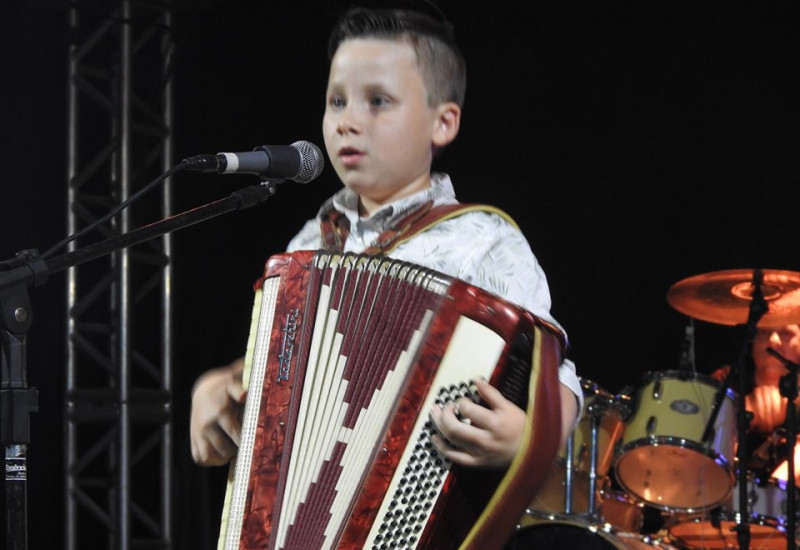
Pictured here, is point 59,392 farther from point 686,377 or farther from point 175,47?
point 686,377

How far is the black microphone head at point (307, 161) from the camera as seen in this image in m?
2.02

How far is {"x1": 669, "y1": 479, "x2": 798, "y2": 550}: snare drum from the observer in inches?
199

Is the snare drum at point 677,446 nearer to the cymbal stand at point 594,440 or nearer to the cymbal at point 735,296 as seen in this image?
the cymbal stand at point 594,440

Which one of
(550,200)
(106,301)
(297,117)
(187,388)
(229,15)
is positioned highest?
(229,15)

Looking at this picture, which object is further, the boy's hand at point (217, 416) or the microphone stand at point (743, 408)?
the microphone stand at point (743, 408)

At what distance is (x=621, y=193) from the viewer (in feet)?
18.8

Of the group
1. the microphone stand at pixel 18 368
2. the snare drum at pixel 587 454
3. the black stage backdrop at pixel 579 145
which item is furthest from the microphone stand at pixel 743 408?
the microphone stand at pixel 18 368

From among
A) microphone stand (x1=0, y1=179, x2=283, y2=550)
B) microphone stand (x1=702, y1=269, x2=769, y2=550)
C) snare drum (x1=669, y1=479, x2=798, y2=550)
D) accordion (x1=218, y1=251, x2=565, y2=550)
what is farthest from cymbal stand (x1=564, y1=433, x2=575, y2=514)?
microphone stand (x1=0, y1=179, x2=283, y2=550)

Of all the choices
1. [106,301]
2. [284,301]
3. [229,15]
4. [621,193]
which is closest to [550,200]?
[621,193]

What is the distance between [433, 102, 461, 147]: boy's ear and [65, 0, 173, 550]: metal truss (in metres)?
2.81

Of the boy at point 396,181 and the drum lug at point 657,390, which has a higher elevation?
the boy at point 396,181

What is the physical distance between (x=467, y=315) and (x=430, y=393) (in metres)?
0.13

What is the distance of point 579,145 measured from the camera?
5.75m

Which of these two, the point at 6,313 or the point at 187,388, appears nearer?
the point at 6,313
